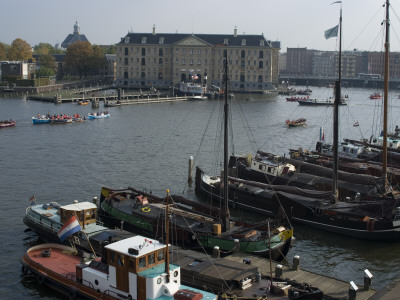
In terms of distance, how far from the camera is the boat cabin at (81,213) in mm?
32375

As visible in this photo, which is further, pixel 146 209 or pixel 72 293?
pixel 146 209

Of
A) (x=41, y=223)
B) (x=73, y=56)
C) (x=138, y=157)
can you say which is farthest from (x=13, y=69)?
(x=41, y=223)

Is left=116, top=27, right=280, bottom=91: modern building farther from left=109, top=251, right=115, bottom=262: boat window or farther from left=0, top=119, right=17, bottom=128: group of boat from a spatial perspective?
left=109, top=251, right=115, bottom=262: boat window

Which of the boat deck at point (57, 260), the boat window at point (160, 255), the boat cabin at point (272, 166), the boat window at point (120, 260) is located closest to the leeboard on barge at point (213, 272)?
the boat window at point (160, 255)

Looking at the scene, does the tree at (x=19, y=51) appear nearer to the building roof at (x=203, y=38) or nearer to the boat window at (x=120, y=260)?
the building roof at (x=203, y=38)

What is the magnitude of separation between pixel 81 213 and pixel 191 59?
139m

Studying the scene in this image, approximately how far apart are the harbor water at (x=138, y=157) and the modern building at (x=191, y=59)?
40.1 metres

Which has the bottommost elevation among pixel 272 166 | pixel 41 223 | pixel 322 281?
pixel 322 281

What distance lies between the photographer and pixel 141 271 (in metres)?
22.5

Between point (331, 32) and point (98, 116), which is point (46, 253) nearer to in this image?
point (331, 32)

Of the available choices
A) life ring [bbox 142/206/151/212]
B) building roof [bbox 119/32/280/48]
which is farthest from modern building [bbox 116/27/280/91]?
life ring [bbox 142/206/151/212]

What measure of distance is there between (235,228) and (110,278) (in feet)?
36.0

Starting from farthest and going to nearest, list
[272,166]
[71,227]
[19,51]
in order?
[19,51] → [272,166] → [71,227]

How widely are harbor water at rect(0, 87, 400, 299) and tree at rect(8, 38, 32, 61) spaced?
5524 centimetres
